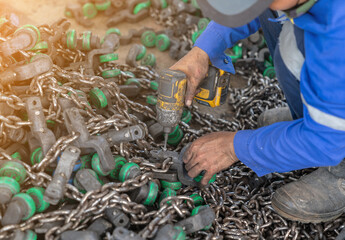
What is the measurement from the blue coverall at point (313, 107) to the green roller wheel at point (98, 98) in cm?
98

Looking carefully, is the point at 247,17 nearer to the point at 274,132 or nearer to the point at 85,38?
the point at 274,132

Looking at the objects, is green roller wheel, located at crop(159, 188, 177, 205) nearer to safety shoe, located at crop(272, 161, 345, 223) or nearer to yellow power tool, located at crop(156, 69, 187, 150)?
yellow power tool, located at crop(156, 69, 187, 150)

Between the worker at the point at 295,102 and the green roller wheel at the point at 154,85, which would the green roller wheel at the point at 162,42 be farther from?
the worker at the point at 295,102

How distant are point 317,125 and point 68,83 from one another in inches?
66.8

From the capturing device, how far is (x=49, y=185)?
1.76 metres

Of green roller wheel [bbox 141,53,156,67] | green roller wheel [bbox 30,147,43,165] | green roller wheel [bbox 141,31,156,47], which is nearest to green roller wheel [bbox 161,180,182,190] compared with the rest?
green roller wheel [bbox 30,147,43,165]

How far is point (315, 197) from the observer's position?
226cm

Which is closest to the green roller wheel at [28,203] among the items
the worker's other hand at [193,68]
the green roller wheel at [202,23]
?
the worker's other hand at [193,68]

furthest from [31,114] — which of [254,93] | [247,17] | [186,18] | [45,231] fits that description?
[186,18]

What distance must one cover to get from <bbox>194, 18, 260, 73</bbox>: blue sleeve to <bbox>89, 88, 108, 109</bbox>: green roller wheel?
828mm

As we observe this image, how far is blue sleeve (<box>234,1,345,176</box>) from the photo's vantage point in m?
1.67

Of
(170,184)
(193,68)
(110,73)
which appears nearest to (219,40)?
(193,68)

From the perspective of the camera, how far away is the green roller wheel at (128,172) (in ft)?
6.66

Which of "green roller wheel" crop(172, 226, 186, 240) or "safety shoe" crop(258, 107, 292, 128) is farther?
"safety shoe" crop(258, 107, 292, 128)
